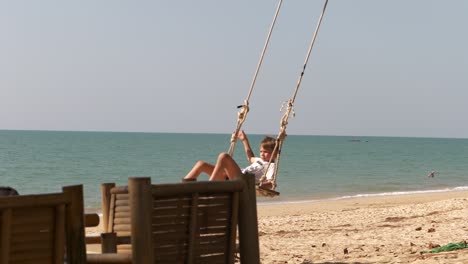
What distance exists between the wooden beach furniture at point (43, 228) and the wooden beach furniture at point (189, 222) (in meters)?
0.19

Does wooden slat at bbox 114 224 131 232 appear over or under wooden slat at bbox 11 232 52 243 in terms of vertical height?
over

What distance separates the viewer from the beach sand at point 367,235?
680cm

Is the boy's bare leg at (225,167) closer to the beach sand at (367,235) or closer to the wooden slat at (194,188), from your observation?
the beach sand at (367,235)

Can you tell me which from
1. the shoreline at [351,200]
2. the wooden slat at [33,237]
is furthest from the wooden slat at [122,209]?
the shoreline at [351,200]

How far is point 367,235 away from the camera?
8844 millimetres

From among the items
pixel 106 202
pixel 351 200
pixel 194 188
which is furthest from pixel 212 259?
pixel 351 200

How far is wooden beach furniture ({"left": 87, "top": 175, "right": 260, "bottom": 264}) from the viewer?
2.78 metres

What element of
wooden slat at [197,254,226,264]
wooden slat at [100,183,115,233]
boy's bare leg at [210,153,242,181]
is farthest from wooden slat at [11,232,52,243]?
boy's bare leg at [210,153,242,181]

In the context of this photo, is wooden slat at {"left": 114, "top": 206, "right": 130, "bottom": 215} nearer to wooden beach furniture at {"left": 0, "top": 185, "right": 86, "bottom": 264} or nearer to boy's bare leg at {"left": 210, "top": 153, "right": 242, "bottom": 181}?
wooden beach furniture at {"left": 0, "top": 185, "right": 86, "bottom": 264}

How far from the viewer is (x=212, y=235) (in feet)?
9.91

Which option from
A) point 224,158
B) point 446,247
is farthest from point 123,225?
point 446,247

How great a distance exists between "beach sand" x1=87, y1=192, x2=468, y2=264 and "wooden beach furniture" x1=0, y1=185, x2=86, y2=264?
12.0ft

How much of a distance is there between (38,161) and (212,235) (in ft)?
130

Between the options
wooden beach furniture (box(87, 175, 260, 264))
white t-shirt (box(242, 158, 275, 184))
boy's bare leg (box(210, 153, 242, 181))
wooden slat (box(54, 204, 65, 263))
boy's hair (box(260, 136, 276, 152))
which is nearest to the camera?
wooden slat (box(54, 204, 65, 263))
